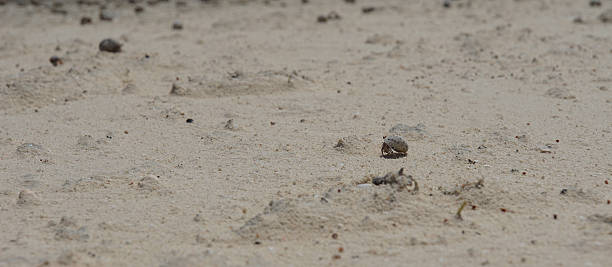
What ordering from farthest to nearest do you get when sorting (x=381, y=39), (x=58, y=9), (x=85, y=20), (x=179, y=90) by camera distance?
(x=58, y=9), (x=85, y=20), (x=381, y=39), (x=179, y=90)

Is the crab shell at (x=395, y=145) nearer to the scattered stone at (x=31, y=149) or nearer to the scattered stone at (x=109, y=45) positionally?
the scattered stone at (x=31, y=149)

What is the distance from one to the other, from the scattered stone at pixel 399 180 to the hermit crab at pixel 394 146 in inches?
19.7

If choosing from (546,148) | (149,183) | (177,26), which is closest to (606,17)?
(546,148)

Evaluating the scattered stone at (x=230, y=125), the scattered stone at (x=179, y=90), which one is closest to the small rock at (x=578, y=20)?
the scattered stone at (x=179, y=90)

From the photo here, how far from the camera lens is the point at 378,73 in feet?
17.7

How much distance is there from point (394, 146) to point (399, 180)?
566 millimetres

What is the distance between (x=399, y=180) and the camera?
9.76 ft

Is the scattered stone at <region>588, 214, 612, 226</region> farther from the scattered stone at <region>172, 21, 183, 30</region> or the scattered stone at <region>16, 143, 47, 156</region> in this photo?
the scattered stone at <region>172, 21, 183, 30</region>

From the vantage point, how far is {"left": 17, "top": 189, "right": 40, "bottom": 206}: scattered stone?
3.04m

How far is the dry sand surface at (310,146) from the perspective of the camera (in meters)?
2.64

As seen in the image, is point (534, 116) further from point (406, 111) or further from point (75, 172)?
point (75, 172)

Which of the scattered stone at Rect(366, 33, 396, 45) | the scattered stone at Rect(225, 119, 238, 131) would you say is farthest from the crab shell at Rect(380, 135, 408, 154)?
the scattered stone at Rect(366, 33, 396, 45)

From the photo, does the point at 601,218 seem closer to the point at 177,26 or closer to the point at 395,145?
the point at 395,145

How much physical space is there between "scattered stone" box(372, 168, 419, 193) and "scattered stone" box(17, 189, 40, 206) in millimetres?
1523
